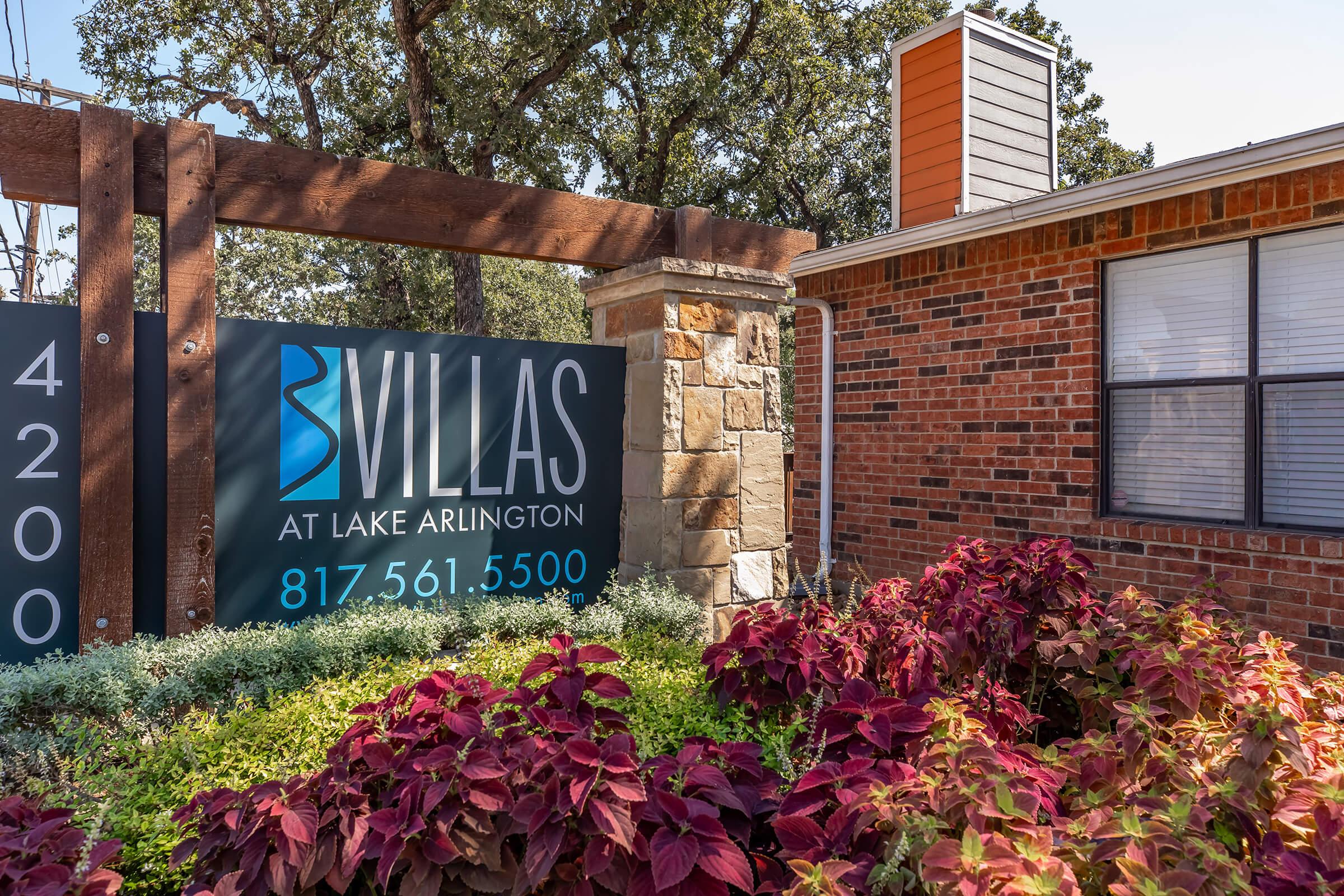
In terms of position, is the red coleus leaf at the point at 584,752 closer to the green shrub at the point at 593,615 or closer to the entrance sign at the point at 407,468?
the green shrub at the point at 593,615

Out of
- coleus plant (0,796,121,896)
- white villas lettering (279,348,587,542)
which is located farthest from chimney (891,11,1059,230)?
coleus plant (0,796,121,896)

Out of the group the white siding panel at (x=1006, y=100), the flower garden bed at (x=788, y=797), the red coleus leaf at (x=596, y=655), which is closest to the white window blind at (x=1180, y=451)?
the flower garden bed at (x=788, y=797)

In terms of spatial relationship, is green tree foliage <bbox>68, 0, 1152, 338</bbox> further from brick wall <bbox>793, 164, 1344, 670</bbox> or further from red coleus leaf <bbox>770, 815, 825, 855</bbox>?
red coleus leaf <bbox>770, 815, 825, 855</bbox>

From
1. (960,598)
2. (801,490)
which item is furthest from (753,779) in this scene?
(801,490)

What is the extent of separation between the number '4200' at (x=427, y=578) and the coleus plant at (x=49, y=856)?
5.96 feet

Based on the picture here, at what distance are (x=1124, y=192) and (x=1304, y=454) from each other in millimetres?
1626

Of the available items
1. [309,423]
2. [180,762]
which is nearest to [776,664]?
[180,762]

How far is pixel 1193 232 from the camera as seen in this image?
4.41m

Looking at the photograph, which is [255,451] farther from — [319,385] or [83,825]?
[83,825]

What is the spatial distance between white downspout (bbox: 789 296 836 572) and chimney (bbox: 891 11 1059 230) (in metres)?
1.51

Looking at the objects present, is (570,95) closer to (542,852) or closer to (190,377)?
(190,377)

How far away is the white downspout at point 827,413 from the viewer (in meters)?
6.11

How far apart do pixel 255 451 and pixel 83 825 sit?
1568 mm

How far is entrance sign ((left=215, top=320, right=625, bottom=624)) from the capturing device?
306 centimetres
